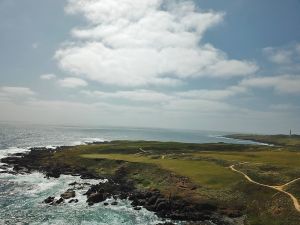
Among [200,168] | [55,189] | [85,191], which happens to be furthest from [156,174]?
[55,189]

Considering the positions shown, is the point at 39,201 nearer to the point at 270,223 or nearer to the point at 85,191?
the point at 85,191

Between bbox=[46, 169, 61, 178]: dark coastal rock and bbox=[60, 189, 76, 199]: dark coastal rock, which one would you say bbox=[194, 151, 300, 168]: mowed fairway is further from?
bbox=[60, 189, 76, 199]: dark coastal rock

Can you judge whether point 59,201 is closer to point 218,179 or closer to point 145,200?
point 145,200

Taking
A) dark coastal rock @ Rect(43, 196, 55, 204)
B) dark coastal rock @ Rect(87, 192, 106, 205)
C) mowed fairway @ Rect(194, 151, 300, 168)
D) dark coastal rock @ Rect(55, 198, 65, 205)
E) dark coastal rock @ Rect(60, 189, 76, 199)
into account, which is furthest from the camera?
mowed fairway @ Rect(194, 151, 300, 168)

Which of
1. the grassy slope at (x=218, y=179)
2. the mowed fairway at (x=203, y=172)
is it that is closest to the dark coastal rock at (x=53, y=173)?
the grassy slope at (x=218, y=179)

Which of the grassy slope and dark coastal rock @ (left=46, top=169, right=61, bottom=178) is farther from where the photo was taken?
dark coastal rock @ (left=46, top=169, right=61, bottom=178)

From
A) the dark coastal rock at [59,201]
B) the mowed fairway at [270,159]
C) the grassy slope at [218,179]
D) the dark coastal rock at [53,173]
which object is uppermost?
the mowed fairway at [270,159]

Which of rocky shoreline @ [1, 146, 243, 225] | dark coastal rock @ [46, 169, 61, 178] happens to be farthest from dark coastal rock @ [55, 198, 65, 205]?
dark coastal rock @ [46, 169, 61, 178]

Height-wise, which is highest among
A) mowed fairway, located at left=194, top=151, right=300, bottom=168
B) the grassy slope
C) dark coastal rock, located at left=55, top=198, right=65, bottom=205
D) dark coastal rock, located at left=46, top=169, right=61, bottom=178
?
mowed fairway, located at left=194, top=151, right=300, bottom=168

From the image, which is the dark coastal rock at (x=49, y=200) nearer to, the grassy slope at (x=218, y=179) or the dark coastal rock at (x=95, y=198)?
the dark coastal rock at (x=95, y=198)

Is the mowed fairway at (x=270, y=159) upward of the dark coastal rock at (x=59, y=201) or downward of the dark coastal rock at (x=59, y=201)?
upward

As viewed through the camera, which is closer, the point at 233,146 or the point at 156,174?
the point at 156,174
